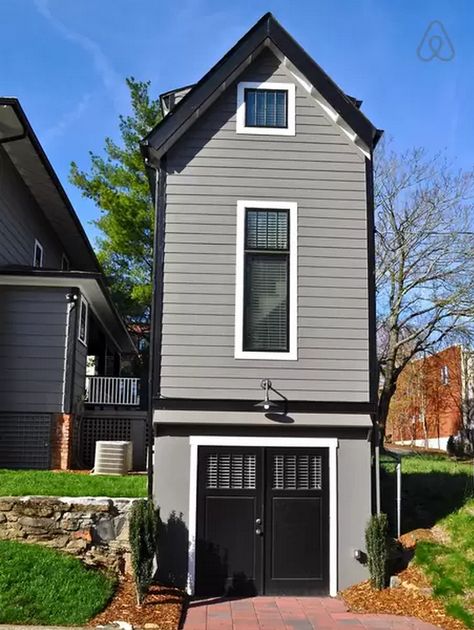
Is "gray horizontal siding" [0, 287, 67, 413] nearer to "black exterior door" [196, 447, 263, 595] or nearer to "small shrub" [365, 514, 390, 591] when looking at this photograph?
"black exterior door" [196, 447, 263, 595]

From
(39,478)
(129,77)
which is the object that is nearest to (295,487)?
(39,478)

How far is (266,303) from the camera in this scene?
908 centimetres

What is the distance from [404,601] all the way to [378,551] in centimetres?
63

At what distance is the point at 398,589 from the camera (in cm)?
809

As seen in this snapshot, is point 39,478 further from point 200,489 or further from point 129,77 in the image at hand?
point 129,77

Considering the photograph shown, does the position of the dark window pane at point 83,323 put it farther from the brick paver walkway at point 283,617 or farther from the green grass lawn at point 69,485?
the brick paver walkway at point 283,617

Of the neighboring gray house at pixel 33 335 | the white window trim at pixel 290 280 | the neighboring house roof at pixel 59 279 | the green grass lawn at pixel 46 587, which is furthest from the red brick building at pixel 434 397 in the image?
the green grass lawn at pixel 46 587

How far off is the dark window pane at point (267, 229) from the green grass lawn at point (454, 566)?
14.8ft

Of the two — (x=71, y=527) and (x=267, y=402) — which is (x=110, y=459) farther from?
(x=267, y=402)

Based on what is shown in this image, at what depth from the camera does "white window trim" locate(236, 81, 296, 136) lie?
371 inches

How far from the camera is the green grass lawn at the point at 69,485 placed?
28.8ft

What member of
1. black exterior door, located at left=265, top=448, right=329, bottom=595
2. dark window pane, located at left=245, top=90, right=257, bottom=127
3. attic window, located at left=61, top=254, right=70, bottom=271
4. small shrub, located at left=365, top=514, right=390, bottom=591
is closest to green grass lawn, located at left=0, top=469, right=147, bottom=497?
black exterior door, located at left=265, top=448, right=329, bottom=595

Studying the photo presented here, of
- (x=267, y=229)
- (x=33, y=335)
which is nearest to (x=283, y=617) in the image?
(x=267, y=229)

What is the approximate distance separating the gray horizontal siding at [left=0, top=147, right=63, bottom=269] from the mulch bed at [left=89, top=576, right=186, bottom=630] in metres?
8.17
